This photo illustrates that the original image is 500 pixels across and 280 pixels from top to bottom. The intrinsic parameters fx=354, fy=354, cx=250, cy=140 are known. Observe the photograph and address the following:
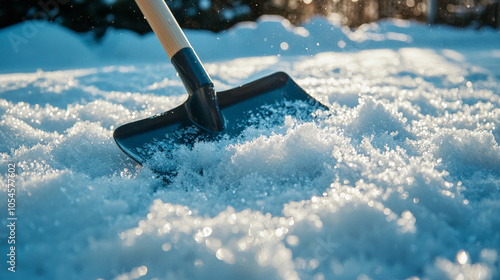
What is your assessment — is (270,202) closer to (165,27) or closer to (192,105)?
(192,105)

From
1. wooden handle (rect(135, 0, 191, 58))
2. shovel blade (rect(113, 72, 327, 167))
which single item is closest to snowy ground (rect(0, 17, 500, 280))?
shovel blade (rect(113, 72, 327, 167))

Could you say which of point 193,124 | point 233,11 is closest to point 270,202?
point 193,124

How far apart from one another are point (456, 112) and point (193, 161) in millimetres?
1357

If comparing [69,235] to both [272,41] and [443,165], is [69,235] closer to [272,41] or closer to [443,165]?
[443,165]

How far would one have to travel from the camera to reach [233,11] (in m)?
7.94

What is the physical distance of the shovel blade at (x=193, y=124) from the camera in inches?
42.7

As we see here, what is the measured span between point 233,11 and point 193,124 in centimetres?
727

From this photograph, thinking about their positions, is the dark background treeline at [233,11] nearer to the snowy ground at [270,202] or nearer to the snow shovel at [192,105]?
the snow shovel at [192,105]

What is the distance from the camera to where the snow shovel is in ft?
3.67

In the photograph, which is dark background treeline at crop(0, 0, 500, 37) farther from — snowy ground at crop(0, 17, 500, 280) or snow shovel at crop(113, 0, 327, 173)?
snowy ground at crop(0, 17, 500, 280)

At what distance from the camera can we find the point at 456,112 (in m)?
1.69

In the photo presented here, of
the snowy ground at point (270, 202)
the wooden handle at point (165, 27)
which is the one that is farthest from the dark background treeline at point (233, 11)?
the snowy ground at point (270, 202)

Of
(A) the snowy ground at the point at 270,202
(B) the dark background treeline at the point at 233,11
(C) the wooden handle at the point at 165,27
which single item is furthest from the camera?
(B) the dark background treeline at the point at 233,11

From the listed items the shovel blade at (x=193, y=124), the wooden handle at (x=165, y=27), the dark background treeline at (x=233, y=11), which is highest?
the wooden handle at (x=165, y=27)
